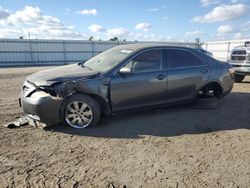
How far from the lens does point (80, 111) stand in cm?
476

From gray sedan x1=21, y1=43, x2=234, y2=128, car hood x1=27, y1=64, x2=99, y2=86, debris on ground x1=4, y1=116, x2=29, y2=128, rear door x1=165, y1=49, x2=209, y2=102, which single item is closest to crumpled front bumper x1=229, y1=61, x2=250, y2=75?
gray sedan x1=21, y1=43, x2=234, y2=128

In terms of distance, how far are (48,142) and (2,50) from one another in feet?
81.1

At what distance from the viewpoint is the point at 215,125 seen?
5.13 metres

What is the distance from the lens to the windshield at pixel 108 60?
5113mm

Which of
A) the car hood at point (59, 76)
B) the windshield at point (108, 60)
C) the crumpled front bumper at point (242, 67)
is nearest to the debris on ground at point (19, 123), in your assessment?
the car hood at point (59, 76)

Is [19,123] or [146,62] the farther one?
[146,62]

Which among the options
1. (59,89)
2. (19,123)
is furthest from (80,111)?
(19,123)

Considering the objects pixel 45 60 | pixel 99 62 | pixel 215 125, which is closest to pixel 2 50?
pixel 45 60

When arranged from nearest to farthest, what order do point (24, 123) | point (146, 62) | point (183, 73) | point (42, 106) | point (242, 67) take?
point (42, 106) → point (24, 123) → point (146, 62) → point (183, 73) → point (242, 67)

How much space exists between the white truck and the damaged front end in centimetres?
754

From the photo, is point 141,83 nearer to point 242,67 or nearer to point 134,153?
point 134,153

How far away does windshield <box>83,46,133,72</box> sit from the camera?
5113mm

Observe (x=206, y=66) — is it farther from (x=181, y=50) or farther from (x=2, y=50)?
(x=2, y=50)

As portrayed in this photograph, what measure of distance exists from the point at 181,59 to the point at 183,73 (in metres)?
0.35
